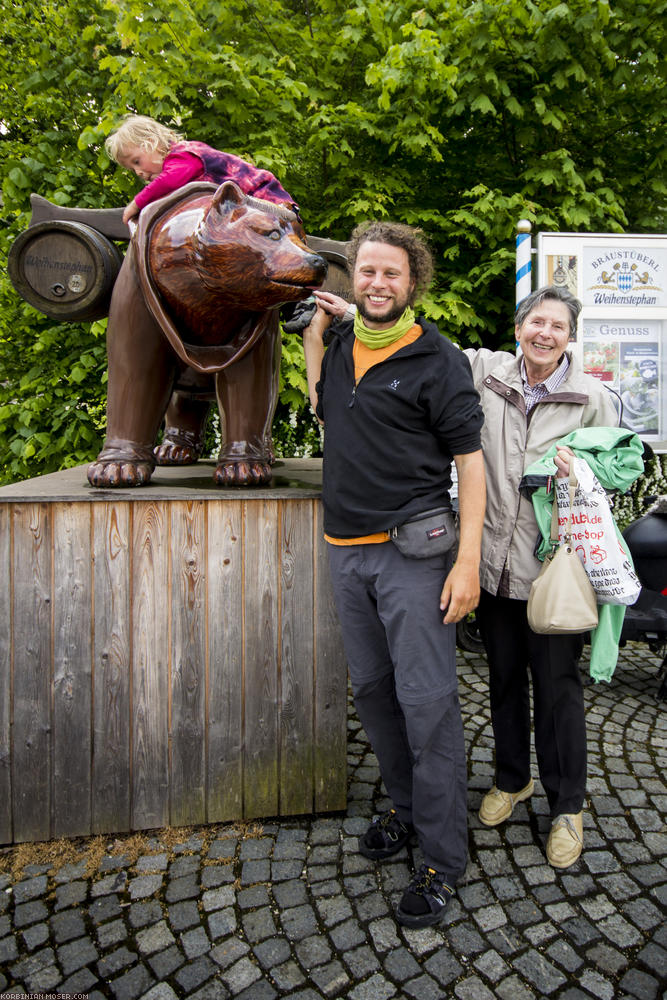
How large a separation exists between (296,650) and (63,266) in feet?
5.44

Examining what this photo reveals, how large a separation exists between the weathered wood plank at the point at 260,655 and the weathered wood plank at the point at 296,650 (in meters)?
0.03

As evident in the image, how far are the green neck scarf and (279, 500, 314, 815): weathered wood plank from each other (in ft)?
2.05

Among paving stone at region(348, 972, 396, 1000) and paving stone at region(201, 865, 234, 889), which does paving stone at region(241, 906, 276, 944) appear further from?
paving stone at region(348, 972, 396, 1000)

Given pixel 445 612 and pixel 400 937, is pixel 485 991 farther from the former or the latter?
pixel 445 612

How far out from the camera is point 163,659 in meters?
2.28

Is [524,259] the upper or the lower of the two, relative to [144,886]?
upper

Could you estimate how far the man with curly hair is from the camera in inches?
73.0

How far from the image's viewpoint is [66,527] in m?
2.16

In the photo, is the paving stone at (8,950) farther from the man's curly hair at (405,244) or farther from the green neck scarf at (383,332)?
the man's curly hair at (405,244)

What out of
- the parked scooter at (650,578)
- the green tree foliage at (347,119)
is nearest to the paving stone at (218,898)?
the parked scooter at (650,578)

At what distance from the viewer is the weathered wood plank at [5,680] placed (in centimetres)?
214

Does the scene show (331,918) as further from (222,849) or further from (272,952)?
(222,849)

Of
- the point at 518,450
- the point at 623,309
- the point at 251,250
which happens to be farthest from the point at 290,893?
the point at 623,309

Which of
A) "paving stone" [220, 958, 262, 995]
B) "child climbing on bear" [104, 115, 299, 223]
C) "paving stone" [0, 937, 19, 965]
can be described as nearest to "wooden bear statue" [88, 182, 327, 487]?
"child climbing on bear" [104, 115, 299, 223]
